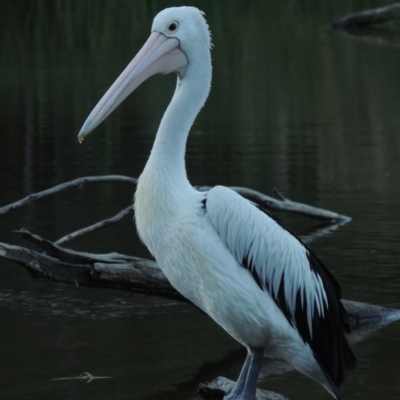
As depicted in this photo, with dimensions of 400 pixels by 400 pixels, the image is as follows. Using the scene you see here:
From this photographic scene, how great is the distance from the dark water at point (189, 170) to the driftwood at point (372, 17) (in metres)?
0.61

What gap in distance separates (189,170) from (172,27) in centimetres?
562

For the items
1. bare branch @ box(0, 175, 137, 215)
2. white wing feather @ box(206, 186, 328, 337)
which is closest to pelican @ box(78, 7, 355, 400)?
white wing feather @ box(206, 186, 328, 337)

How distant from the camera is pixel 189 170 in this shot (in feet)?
34.6

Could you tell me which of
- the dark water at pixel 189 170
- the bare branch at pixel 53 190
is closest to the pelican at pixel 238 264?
the dark water at pixel 189 170

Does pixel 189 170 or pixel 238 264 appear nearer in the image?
pixel 238 264

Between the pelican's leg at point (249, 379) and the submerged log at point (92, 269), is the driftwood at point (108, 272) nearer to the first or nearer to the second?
the submerged log at point (92, 269)

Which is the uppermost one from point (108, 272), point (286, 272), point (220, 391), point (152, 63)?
point (152, 63)

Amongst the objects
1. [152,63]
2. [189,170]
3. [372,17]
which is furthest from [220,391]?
[372,17]

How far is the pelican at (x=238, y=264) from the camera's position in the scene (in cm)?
467

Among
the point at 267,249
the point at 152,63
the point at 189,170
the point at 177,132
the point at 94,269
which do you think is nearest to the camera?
the point at 267,249

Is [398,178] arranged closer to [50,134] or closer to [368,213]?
[368,213]

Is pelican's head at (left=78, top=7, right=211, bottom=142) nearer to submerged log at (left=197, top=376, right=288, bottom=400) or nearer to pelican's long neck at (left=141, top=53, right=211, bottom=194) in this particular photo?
pelican's long neck at (left=141, top=53, right=211, bottom=194)

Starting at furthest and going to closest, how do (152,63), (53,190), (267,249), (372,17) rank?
1. (372,17)
2. (53,190)
3. (152,63)
4. (267,249)

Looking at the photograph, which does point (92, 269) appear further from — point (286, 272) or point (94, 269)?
point (286, 272)
